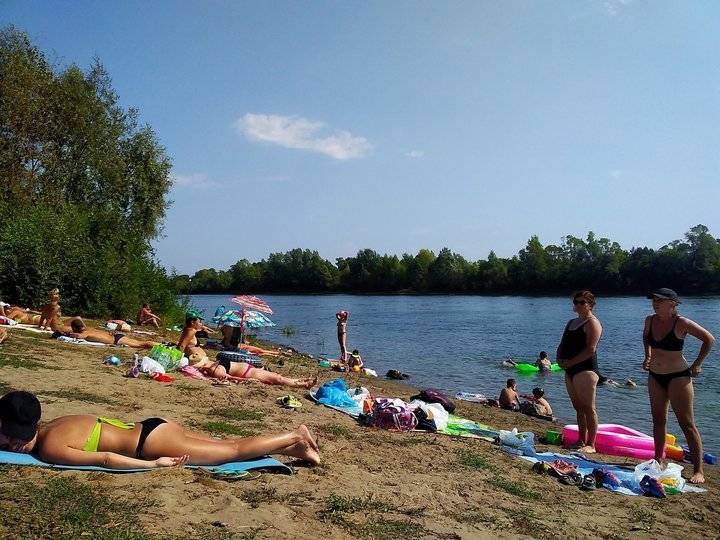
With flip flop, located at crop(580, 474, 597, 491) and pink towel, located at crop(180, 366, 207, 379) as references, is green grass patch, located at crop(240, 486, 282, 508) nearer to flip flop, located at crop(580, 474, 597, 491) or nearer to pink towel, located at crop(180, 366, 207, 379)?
flip flop, located at crop(580, 474, 597, 491)

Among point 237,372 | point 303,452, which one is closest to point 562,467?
point 303,452

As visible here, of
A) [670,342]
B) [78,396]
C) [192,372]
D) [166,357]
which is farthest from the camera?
→ [166,357]

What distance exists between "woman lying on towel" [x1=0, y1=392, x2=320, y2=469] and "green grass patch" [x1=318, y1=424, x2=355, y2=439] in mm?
2152

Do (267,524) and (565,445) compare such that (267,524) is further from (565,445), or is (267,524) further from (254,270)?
(254,270)

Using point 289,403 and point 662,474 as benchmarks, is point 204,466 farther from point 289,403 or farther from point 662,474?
point 662,474

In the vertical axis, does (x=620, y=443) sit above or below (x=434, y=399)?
below

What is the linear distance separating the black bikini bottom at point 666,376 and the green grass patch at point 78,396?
6.87m

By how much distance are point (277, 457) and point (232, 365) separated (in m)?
5.51

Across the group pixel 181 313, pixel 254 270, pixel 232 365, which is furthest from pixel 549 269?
pixel 232 365

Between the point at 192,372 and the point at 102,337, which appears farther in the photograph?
the point at 102,337

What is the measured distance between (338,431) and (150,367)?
13.7 ft

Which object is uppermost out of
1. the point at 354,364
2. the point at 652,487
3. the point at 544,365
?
the point at 652,487

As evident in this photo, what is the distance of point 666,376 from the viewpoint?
6.99 metres

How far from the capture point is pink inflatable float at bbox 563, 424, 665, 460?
28.1ft
